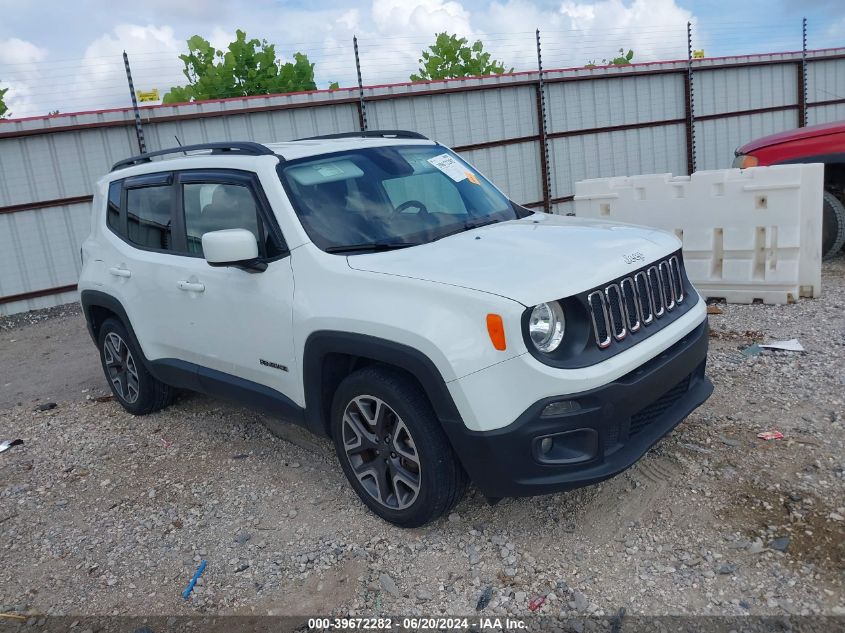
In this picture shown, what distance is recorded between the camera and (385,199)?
3984 mm

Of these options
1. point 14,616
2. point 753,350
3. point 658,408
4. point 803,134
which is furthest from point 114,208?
point 803,134

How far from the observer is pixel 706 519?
3383mm

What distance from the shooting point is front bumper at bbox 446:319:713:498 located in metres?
2.98

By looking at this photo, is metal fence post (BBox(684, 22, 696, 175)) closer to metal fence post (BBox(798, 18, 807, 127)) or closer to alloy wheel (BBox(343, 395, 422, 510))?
metal fence post (BBox(798, 18, 807, 127))

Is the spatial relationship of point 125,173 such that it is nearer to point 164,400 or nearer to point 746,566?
point 164,400

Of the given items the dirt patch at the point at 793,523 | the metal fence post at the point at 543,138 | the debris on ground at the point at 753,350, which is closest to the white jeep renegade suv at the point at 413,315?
the dirt patch at the point at 793,523

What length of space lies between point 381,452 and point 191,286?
1.64m

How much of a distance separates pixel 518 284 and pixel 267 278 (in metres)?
1.44

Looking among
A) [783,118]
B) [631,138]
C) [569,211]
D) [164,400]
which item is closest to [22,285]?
[164,400]

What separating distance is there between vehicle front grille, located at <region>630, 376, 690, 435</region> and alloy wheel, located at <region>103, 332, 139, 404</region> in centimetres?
366

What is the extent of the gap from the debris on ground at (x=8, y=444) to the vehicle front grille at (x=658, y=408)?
172 inches

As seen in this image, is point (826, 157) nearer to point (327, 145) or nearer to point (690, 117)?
point (327, 145)

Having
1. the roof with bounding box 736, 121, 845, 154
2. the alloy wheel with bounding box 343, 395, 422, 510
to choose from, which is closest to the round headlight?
the alloy wheel with bounding box 343, 395, 422, 510

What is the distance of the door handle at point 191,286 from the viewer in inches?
168
